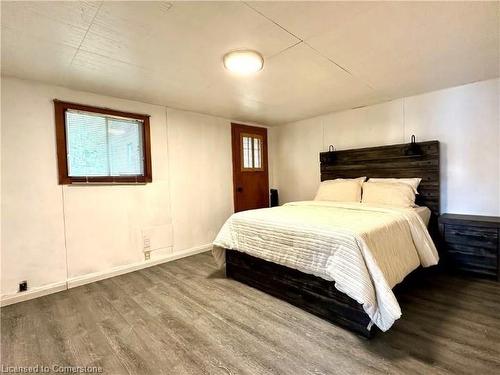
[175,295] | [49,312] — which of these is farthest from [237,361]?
[49,312]

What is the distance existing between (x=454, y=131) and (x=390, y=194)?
1.10m

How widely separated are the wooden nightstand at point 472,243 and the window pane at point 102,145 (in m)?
3.76

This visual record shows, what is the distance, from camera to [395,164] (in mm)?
3469

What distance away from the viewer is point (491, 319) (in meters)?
1.91

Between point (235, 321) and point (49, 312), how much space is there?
1.67 m

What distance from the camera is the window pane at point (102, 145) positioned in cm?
279

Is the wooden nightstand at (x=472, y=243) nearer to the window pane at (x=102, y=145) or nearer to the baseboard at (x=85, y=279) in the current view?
the baseboard at (x=85, y=279)

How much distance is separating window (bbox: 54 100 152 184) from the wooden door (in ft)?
5.15

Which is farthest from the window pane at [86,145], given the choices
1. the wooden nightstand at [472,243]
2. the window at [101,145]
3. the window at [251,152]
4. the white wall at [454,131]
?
the wooden nightstand at [472,243]

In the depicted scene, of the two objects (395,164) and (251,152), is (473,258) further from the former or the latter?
(251,152)

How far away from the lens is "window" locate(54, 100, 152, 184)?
2715 mm

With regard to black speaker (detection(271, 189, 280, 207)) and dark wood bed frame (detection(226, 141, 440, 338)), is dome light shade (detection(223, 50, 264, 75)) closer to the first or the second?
dark wood bed frame (detection(226, 141, 440, 338))

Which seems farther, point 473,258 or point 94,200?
point 94,200

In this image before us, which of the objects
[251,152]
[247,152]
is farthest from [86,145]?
[251,152]
